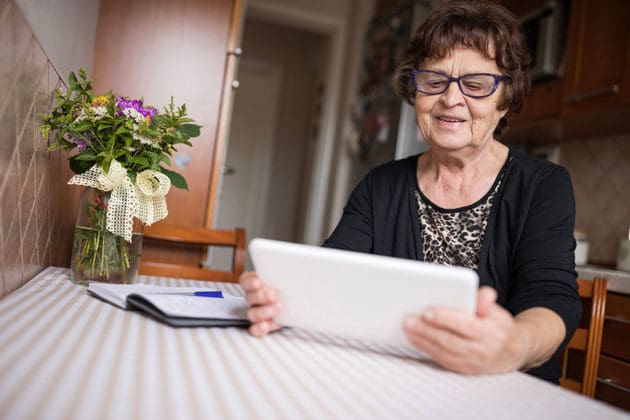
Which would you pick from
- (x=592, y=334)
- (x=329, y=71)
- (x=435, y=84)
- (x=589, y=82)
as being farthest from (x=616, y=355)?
(x=329, y=71)

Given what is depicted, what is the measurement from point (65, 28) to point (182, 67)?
0.95 metres

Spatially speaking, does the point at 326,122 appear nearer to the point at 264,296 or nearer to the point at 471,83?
the point at 471,83

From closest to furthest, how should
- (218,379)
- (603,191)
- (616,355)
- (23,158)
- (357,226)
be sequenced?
1. (218,379)
2. (23,158)
3. (357,226)
4. (616,355)
5. (603,191)

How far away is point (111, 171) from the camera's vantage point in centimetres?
106

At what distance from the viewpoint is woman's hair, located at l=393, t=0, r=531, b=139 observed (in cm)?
118

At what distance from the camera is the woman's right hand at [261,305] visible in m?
0.77

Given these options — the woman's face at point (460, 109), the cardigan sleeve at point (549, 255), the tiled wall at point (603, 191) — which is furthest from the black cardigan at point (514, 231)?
the tiled wall at point (603, 191)

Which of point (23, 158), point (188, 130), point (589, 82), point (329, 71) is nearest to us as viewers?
point (23, 158)

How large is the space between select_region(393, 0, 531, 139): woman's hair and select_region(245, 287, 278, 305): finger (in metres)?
0.68

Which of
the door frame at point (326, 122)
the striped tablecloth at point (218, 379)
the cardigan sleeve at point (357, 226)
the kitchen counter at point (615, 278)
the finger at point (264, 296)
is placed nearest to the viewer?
the striped tablecloth at point (218, 379)

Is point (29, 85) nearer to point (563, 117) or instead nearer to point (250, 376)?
point (250, 376)

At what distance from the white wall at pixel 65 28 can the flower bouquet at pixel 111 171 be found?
0.39 feet

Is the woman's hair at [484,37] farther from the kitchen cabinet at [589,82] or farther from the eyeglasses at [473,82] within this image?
the kitchen cabinet at [589,82]

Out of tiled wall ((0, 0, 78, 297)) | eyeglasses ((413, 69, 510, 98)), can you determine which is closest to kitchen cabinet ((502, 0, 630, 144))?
eyeglasses ((413, 69, 510, 98))
